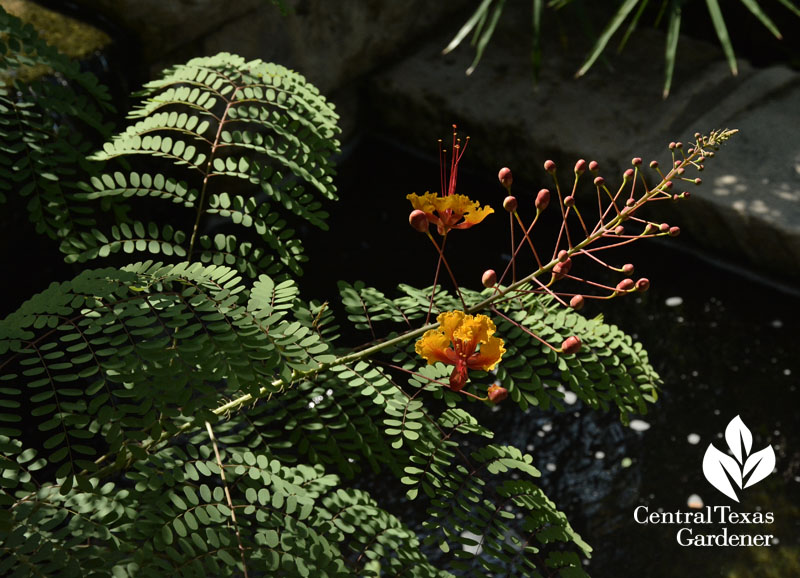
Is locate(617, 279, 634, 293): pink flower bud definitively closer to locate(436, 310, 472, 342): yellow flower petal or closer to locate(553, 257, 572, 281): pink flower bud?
locate(553, 257, 572, 281): pink flower bud

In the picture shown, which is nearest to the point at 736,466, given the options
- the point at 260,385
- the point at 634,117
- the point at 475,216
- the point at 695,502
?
the point at 695,502

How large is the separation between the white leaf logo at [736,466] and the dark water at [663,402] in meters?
0.03

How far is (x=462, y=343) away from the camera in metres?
1.08

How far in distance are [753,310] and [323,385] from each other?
6.76 ft

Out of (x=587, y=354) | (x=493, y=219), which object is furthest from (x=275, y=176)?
(x=493, y=219)

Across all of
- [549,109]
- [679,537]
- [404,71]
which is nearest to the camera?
[679,537]

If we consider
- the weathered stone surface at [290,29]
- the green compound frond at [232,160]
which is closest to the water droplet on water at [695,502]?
the green compound frond at [232,160]

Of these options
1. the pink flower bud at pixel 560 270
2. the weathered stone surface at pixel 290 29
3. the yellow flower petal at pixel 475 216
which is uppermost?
the weathered stone surface at pixel 290 29

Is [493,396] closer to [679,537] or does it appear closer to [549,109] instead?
[679,537]

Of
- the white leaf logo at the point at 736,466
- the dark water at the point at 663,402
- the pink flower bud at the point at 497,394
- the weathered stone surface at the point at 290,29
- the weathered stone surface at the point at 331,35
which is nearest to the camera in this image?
the pink flower bud at the point at 497,394

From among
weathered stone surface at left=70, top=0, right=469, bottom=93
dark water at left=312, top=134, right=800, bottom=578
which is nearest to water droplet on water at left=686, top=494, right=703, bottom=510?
dark water at left=312, top=134, right=800, bottom=578

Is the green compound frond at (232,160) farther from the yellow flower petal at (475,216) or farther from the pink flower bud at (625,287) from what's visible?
the pink flower bud at (625,287)

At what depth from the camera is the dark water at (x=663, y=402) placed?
2.23 meters

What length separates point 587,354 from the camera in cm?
148
